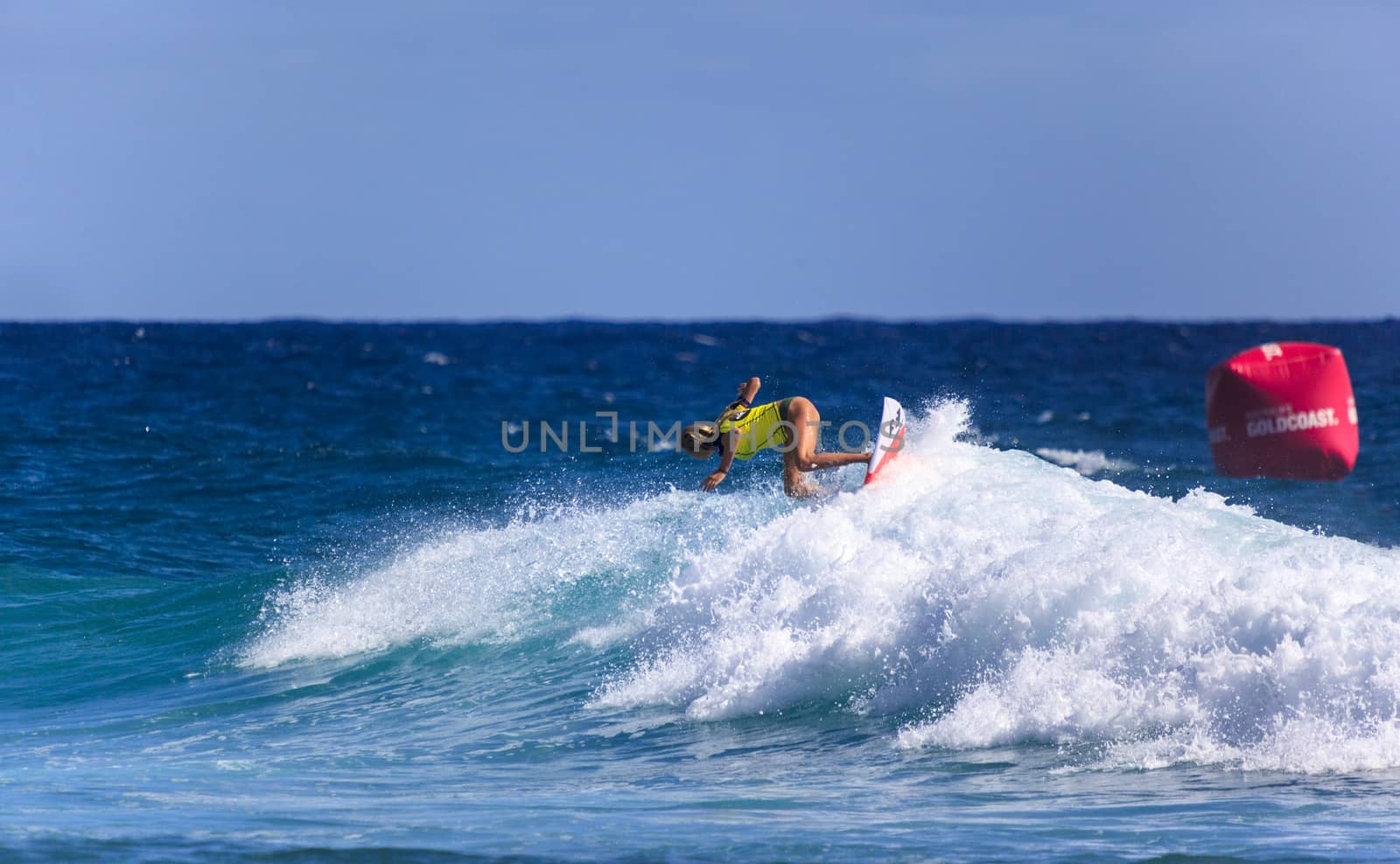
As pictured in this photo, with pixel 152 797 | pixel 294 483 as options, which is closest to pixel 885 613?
pixel 152 797

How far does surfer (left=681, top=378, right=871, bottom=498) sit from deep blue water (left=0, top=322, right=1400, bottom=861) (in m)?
0.37

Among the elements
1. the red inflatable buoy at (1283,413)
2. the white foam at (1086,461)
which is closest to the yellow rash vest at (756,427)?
the red inflatable buoy at (1283,413)

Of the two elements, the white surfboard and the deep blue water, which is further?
the white surfboard

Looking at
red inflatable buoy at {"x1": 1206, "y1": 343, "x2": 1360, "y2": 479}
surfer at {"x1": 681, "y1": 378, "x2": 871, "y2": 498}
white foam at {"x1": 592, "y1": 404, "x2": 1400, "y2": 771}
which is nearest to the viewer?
white foam at {"x1": 592, "y1": 404, "x2": 1400, "y2": 771}

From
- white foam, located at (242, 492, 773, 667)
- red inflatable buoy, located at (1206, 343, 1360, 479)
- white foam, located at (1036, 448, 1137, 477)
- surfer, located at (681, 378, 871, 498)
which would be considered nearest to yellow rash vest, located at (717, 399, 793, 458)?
surfer, located at (681, 378, 871, 498)

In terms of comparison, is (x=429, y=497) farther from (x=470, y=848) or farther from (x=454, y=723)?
(x=470, y=848)

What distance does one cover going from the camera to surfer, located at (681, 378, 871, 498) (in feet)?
34.1

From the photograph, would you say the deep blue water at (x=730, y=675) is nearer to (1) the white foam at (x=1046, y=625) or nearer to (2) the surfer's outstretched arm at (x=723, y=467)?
(1) the white foam at (x=1046, y=625)

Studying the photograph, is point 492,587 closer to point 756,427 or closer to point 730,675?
point 756,427

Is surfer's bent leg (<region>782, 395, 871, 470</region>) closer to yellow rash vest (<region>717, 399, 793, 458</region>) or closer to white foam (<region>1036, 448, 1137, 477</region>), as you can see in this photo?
yellow rash vest (<region>717, 399, 793, 458</region>)

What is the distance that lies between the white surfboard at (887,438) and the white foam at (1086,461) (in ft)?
38.5

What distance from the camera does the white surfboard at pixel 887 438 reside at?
10.5 m

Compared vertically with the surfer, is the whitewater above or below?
below

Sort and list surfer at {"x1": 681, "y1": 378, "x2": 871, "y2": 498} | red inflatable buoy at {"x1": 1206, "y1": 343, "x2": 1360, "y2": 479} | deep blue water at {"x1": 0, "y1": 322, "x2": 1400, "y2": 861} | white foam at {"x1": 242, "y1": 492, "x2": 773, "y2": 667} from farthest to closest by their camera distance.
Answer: white foam at {"x1": 242, "y1": 492, "x2": 773, "y2": 667} → surfer at {"x1": 681, "y1": 378, "x2": 871, "y2": 498} → red inflatable buoy at {"x1": 1206, "y1": 343, "x2": 1360, "y2": 479} → deep blue water at {"x1": 0, "y1": 322, "x2": 1400, "y2": 861}
